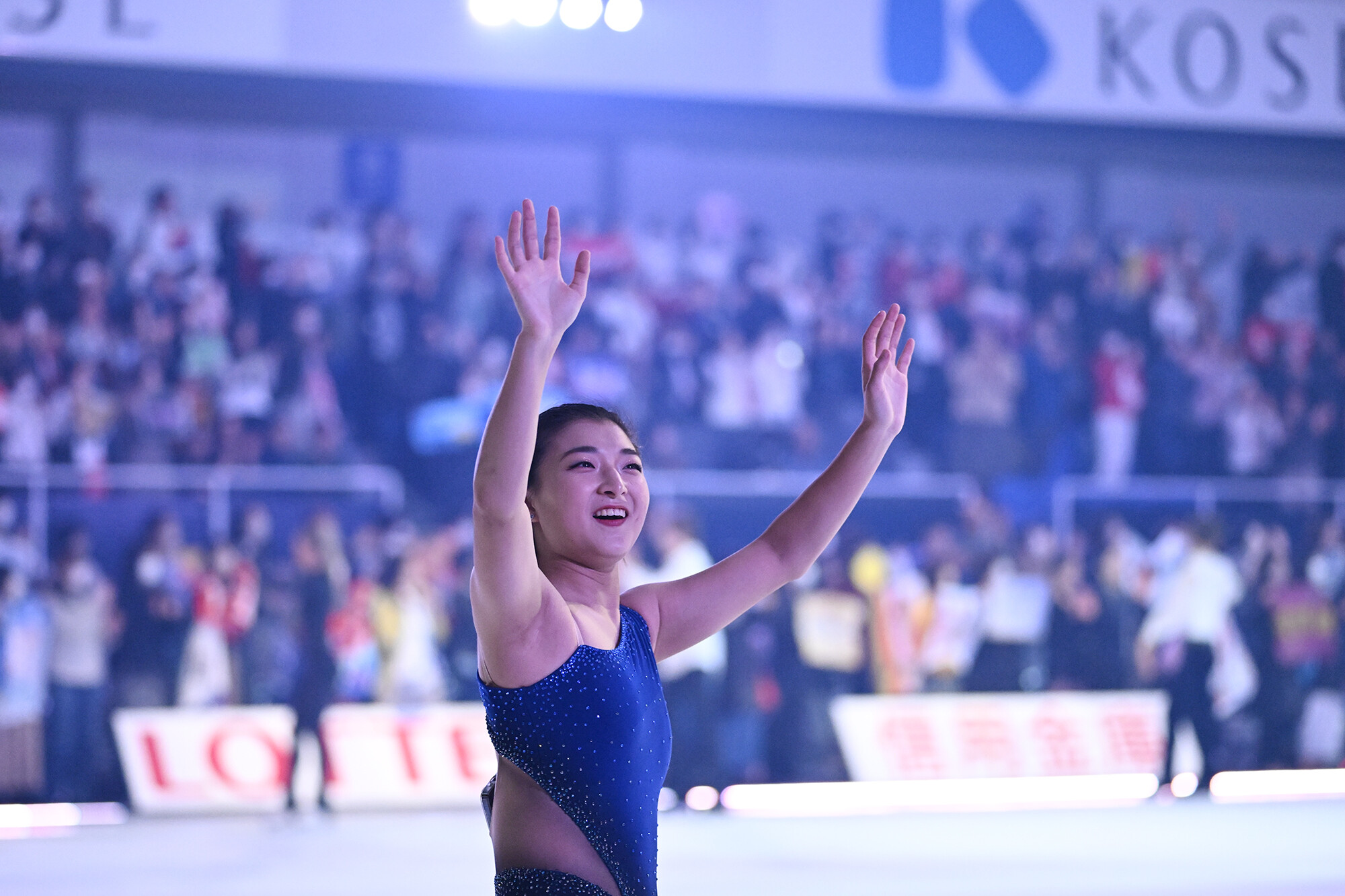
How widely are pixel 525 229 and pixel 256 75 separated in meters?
9.34

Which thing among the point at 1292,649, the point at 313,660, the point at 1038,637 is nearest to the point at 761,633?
the point at 1038,637

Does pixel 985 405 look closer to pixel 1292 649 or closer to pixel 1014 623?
pixel 1014 623

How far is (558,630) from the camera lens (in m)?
1.81

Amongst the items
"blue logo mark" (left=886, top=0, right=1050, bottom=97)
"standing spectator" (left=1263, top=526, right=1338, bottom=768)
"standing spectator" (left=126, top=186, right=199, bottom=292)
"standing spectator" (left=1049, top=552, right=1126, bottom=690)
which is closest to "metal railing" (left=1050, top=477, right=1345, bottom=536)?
"standing spectator" (left=1263, top=526, right=1338, bottom=768)

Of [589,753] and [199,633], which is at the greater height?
[589,753]

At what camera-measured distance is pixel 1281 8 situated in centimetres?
1036

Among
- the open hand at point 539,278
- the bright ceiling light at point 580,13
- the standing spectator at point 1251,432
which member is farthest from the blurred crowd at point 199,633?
the open hand at point 539,278

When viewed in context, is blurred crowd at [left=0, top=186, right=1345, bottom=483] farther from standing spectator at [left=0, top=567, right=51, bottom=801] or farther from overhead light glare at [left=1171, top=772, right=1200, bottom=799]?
overhead light glare at [left=1171, top=772, right=1200, bottom=799]

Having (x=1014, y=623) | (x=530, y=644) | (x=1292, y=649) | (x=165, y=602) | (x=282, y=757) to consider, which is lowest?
(x=282, y=757)

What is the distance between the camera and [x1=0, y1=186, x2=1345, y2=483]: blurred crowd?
352 inches

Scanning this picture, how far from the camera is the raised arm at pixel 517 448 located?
1646 millimetres

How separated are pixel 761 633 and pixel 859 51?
4158 millimetres

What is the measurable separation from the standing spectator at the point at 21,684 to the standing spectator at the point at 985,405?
592cm

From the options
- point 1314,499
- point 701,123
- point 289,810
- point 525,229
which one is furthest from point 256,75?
point 525,229
